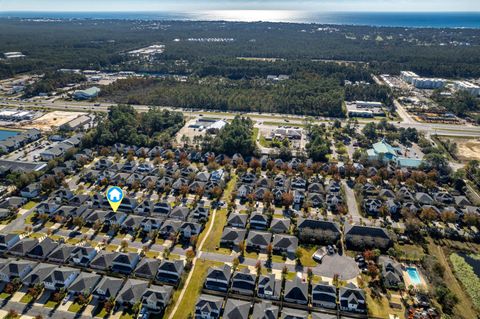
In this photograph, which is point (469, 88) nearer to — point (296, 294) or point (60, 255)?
point (296, 294)

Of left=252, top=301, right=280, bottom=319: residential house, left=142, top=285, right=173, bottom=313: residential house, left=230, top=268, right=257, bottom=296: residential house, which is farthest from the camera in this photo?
left=230, top=268, right=257, bottom=296: residential house

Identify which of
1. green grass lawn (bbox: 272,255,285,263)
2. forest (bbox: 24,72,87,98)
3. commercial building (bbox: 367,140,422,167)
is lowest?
green grass lawn (bbox: 272,255,285,263)

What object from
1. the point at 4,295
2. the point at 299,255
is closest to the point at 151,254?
the point at 4,295

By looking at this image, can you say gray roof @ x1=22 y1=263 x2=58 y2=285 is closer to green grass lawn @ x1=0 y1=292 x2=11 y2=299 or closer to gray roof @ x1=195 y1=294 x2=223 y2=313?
green grass lawn @ x1=0 y1=292 x2=11 y2=299

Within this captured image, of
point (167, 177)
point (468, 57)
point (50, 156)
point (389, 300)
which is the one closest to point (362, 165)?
point (389, 300)

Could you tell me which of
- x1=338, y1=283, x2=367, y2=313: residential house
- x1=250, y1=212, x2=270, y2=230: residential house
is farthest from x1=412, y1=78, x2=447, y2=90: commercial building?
x1=338, y1=283, x2=367, y2=313: residential house

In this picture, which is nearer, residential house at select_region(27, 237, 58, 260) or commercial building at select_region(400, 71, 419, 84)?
residential house at select_region(27, 237, 58, 260)
